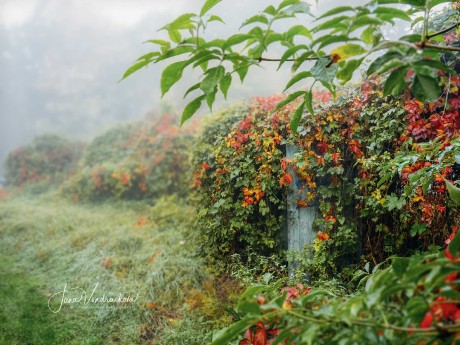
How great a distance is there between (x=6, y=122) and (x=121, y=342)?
27.8m

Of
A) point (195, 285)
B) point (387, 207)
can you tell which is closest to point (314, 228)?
point (387, 207)

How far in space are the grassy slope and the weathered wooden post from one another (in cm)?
115

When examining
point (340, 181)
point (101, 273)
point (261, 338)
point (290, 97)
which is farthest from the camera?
point (101, 273)

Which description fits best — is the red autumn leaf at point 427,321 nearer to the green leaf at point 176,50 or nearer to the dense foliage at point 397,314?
the dense foliage at point 397,314

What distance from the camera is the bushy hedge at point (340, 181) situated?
273 cm

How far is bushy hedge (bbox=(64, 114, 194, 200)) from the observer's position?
7.05 meters

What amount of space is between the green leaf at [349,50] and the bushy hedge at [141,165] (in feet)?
18.2

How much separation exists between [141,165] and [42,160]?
222 inches

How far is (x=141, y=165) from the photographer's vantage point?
761 centimetres

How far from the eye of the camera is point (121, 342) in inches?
113

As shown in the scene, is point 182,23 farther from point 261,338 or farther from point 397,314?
point 261,338

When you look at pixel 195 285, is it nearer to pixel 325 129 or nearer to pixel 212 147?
pixel 212 147

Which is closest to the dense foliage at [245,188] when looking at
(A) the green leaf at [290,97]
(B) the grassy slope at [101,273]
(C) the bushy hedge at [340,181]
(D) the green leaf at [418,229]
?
(C) the bushy hedge at [340,181]
